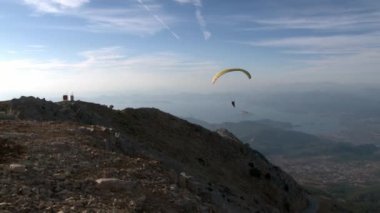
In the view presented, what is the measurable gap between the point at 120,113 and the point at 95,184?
1279 inches

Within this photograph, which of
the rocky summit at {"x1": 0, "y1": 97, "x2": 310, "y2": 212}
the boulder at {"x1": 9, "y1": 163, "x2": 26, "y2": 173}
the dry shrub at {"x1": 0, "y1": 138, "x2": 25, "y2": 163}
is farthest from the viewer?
the dry shrub at {"x1": 0, "y1": 138, "x2": 25, "y2": 163}

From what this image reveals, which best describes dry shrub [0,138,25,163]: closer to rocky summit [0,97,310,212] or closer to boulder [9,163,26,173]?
rocky summit [0,97,310,212]

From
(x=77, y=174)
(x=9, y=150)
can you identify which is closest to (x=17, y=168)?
(x=77, y=174)

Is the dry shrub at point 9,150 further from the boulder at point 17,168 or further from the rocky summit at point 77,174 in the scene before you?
the boulder at point 17,168

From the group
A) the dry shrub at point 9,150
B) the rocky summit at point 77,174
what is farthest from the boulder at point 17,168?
the dry shrub at point 9,150

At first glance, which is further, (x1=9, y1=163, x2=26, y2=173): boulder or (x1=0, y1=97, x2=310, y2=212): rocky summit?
(x1=9, y1=163, x2=26, y2=173): boulder

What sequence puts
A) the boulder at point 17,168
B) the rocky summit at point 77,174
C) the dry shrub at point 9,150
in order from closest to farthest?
1. the rocky summit at point 77,174
2. the boulder at point 17,168
3. the dry shrub at point 9,150

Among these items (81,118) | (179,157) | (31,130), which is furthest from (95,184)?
(179,157)

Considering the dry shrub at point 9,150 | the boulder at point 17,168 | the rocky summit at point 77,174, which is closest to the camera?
the rocky summit at point 77,174

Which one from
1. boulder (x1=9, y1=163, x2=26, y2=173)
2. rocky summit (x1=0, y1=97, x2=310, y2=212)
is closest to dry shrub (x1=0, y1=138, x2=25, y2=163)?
rocky summit (x1=0, y1=97, x2=310, y2=212)

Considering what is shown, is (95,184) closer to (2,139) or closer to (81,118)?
(2,139)

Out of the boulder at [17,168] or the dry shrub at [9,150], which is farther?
the dry shrub at [9,150]

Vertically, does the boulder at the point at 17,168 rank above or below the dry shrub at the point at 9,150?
below

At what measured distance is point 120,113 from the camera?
46688 millimetres
